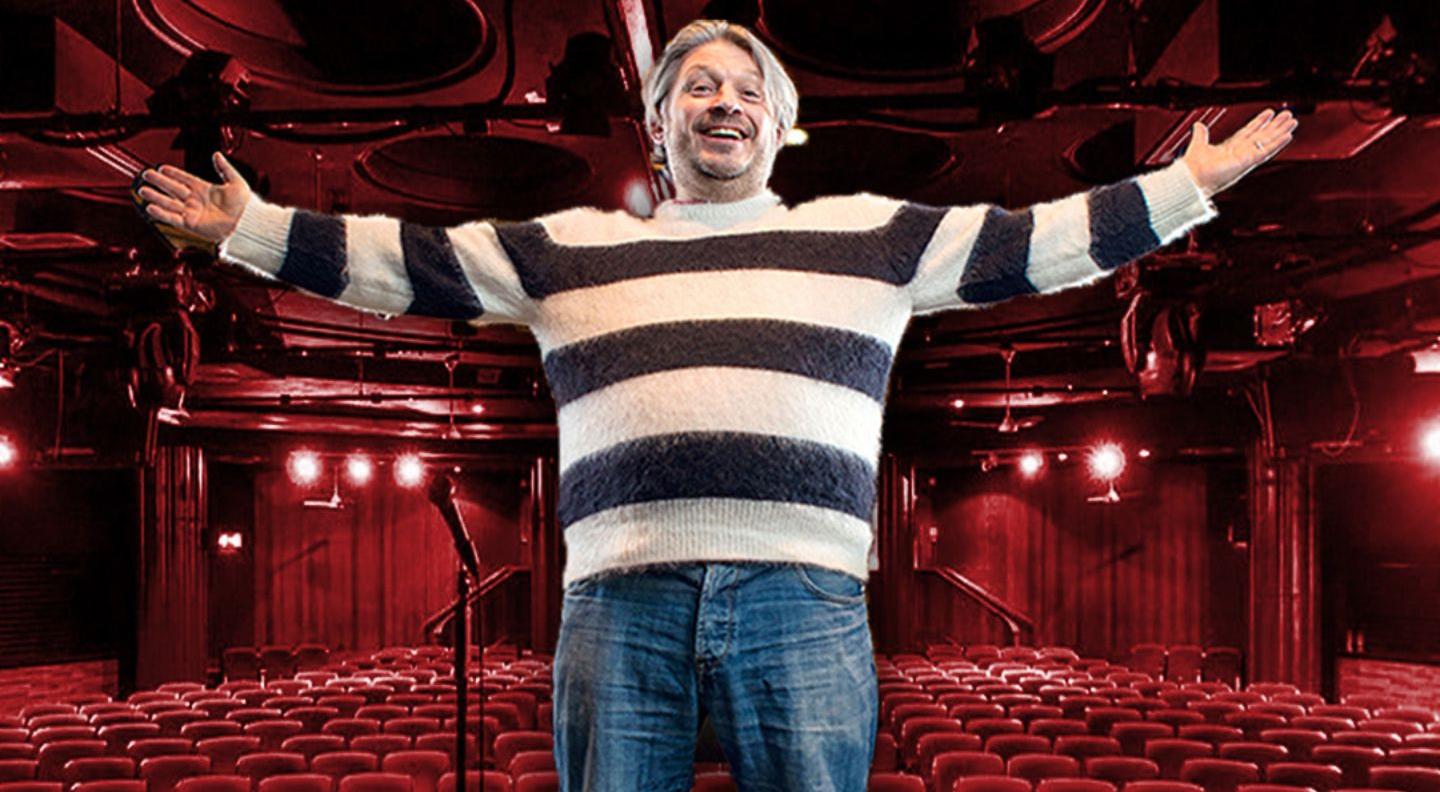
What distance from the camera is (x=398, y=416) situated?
14805 millimetres

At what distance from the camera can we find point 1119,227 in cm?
113

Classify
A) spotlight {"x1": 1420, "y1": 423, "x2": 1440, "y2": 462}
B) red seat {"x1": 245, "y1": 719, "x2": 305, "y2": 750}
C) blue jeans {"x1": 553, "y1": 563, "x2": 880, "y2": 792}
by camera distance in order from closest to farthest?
blue jeans {"x1": 553, "y1": 563, "x2": 880, "y2": 792} → red seat {"x1": 245, "y1": 719, "x2": 305, "y2": 750} → spotlight {"x1": 1420, "y1": 423, "x2": 1440, "y2": 462}

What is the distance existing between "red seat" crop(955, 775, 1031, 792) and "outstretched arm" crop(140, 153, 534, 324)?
4712 millimetres

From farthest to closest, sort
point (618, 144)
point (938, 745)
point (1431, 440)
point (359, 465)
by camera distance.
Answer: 1. point (359, 465)
2. point (1431, 440)
3. point (618, 144)
4. point (938, 745)

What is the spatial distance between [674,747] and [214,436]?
14201 millimetres

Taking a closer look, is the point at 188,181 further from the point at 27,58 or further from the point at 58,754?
the point at 58,754

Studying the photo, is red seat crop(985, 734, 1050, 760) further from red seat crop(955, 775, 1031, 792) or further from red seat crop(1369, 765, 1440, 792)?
red seat crop(1369, 765, 1440, 792)

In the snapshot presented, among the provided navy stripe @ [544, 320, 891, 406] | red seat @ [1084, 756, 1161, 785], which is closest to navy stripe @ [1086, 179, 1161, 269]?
navy stripe @ [544, 320, 891, 406]

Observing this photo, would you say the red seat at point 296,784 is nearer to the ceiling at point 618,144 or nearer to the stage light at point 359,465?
the ceiling at point 618,144

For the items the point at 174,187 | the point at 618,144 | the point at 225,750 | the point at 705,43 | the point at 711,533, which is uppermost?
the point at 618,144

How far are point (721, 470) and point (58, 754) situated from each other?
7.28 meters

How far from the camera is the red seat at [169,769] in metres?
6.27

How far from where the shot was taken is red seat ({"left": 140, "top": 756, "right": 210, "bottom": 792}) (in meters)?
6.27

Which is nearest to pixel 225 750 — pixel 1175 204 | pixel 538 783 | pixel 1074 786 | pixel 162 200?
pixel 538 783
